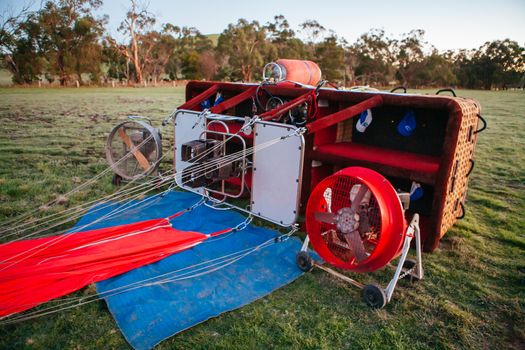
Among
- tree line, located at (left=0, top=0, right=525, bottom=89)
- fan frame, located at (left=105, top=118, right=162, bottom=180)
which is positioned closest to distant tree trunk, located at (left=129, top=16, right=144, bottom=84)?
tree line, located at (left=0, top=0, right=525, bottom=89)

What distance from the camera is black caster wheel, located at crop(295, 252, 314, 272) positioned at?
3.24 m

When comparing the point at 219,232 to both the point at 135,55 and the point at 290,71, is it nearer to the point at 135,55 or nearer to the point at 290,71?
the point at 290,71

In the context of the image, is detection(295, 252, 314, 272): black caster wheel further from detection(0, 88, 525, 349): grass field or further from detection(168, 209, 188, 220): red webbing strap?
detection(168, 209, 188, 220): red webbing strap

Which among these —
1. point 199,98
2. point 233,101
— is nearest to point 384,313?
point 233,101

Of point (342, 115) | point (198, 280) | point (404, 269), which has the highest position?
Answer: point (342, 115)

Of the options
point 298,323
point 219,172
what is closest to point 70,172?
point 219,172

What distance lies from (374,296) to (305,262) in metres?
0.67

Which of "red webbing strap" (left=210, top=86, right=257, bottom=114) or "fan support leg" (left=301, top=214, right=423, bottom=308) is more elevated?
"red webbing strap" (left=210, top=86, right=257, bottom=114)

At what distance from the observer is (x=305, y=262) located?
326 centimetres

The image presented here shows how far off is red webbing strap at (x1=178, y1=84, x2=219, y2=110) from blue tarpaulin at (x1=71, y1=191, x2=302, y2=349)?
5.66ft

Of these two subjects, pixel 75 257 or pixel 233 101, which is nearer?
pixel 75 257

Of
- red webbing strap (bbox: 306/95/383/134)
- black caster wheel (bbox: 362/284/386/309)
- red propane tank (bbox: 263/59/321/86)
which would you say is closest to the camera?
black caster wheel (bbox: 362/284/386/309)

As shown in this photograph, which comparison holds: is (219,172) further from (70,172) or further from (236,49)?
(236,49)

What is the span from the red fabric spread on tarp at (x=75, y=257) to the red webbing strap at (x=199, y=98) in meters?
1.89
